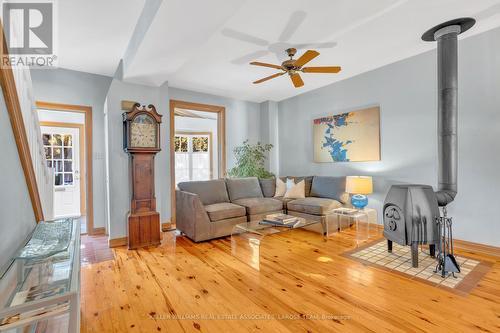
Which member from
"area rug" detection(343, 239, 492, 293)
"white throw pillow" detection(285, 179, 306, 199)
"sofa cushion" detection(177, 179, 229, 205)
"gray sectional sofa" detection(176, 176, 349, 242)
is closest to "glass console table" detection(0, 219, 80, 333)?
"gray sectional sofa" detection(176, 176, 349, 242)

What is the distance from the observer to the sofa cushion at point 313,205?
376 centimetres

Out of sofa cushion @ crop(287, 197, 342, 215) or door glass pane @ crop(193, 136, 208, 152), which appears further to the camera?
door glass pane @ crop(193, 136, 208, 152)

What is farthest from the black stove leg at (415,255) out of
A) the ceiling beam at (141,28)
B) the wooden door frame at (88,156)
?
the wooden door frame at (88,156)

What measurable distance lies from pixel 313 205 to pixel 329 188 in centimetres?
66

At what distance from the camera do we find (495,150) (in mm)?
2865

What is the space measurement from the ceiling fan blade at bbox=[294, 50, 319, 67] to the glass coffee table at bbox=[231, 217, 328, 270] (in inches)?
73.9

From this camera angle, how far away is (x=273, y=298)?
80.4 inches

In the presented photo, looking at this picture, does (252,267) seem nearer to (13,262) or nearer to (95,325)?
(95,325)

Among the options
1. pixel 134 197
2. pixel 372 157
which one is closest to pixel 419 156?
pixel 372 157

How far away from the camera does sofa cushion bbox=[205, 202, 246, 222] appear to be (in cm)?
357

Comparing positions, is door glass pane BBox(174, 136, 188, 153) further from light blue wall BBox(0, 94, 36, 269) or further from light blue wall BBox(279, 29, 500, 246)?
light blue wall BBox(0, 94, 36, 269)

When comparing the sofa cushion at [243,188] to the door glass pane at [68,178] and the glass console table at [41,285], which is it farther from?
the door glass pane at [68,178]

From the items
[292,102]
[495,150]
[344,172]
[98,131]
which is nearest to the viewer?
[495,150]

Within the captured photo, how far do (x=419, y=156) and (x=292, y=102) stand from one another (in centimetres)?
280
